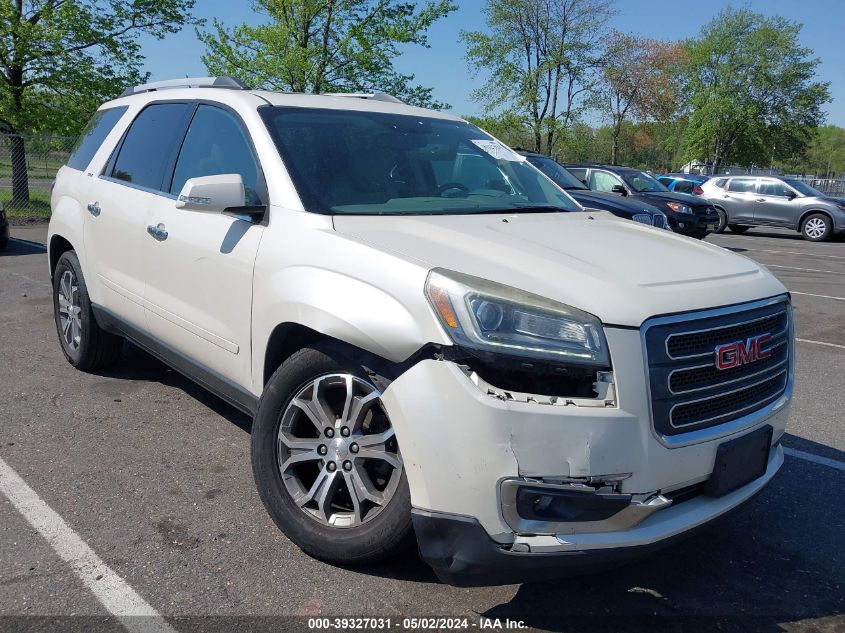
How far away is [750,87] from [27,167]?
4391 centimetres

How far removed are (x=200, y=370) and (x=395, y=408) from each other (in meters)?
1.68

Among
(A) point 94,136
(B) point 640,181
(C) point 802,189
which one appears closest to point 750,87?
(C) point 802,189

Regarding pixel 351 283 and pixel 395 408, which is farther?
pixel 351 283

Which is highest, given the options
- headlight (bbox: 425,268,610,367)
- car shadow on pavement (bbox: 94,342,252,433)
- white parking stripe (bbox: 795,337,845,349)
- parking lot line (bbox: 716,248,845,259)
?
headlight (bbox: 425,268,610,367)

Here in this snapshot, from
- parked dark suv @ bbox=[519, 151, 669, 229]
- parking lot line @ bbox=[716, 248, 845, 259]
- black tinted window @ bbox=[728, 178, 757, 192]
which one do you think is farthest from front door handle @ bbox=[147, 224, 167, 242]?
black tinted window @ bbox=[728, 178, 757, 192]

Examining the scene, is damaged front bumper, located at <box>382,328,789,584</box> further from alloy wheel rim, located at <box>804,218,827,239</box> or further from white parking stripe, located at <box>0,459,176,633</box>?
alloy wheel rim, located at <box>804,218,827,239</box>

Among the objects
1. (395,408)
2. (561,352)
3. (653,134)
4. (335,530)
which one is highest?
(653,134)

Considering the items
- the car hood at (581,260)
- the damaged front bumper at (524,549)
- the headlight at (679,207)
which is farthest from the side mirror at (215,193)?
the headlight at (679,207)

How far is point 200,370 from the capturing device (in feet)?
12.4

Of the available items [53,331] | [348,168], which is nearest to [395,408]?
[348,168]

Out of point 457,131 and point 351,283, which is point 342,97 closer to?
point 457,131

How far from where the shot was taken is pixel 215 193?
319 cm

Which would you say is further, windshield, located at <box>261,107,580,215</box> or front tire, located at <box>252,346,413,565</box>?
windshield, located at <box>261,107,580,215</box>

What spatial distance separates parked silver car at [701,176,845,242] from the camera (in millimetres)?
20062
